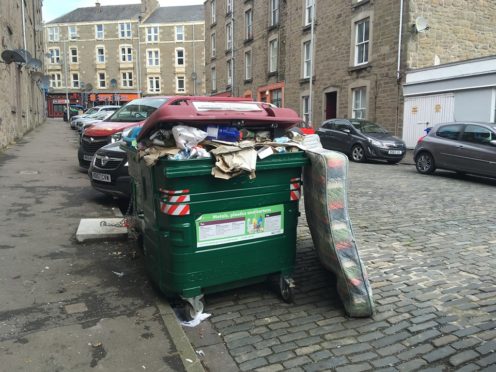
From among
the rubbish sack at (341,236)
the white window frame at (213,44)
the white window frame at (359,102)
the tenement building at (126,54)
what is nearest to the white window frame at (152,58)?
the tenement building at (126,54)

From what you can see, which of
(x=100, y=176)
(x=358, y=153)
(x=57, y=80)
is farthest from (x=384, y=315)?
(x=57, y=80)

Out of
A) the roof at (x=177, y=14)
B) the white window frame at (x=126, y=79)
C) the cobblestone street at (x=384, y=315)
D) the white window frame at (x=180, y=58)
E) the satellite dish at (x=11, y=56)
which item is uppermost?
the roof at (x=177, y=14)

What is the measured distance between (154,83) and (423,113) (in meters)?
48.1

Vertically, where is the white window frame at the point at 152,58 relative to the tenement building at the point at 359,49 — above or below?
above

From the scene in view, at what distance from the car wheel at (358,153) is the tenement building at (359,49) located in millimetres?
3376

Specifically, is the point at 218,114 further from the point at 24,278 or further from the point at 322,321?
the point at 24,278

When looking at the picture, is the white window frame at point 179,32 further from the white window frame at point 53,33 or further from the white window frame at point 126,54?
the white window frame at point 53,33

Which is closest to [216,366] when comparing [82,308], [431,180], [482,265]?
[82,308]

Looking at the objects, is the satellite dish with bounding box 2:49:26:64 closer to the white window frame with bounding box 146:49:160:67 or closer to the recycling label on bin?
the recycling label on bin

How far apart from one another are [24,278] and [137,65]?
2338 inches

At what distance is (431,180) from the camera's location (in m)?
11.6

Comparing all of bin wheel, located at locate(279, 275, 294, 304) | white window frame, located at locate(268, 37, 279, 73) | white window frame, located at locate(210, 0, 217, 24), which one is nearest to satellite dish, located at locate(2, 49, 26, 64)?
bin wheel, located at locate(279, 275, 294, 304)

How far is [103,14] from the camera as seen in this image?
62.1 m

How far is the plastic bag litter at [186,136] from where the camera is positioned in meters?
3.44
